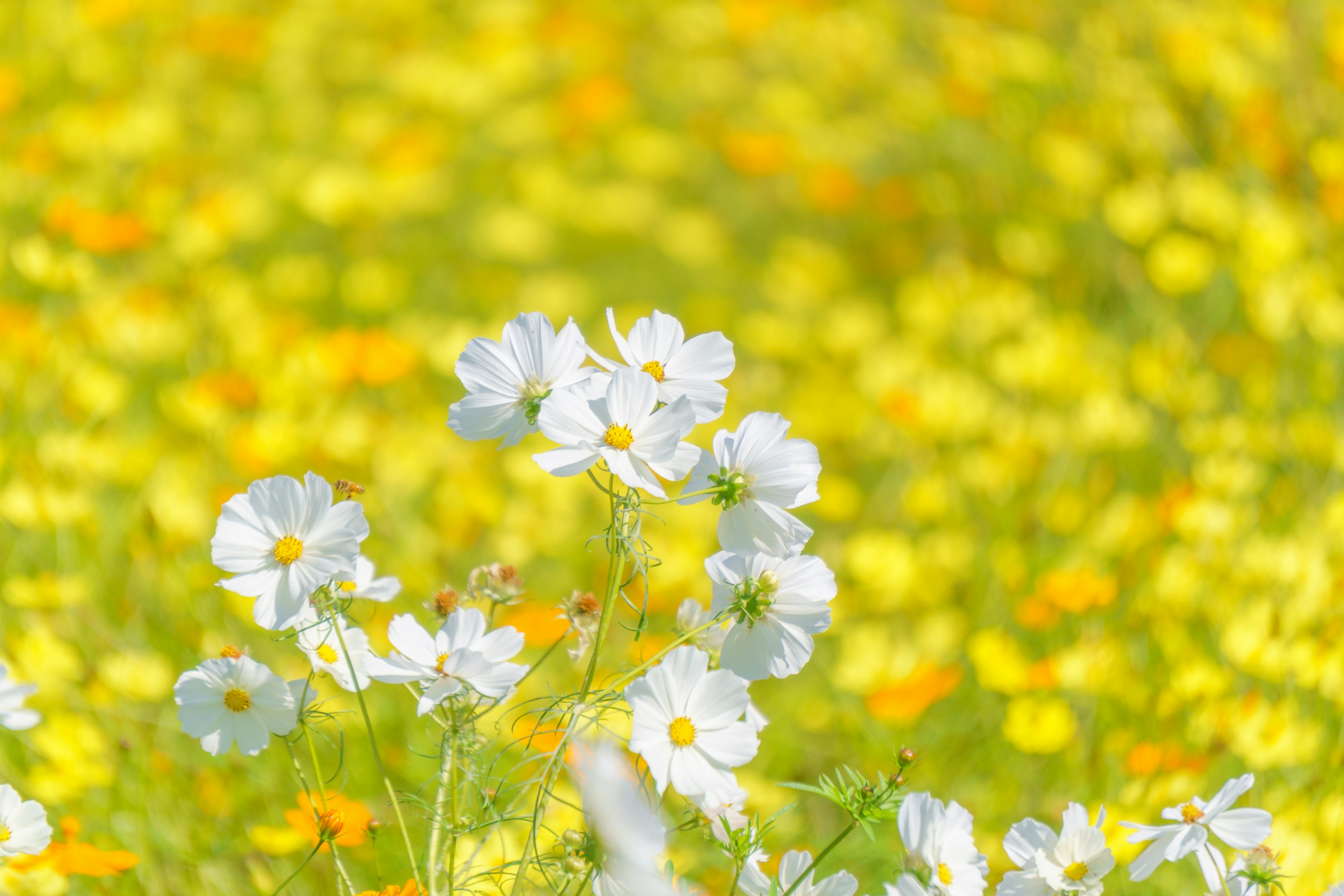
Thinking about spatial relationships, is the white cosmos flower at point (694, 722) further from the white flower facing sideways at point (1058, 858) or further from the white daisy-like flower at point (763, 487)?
the white flower facing sideways at point (1058, 858)

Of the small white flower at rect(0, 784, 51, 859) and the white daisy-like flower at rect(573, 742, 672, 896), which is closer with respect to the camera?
the white daisy-like flower at rect(573, 742, 672, 896)

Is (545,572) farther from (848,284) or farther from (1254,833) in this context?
(848,284)

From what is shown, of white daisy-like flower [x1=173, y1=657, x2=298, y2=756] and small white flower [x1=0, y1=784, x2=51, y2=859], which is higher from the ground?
white daisy-like flower [x1=173, y1=657, x2=298, y2=756]

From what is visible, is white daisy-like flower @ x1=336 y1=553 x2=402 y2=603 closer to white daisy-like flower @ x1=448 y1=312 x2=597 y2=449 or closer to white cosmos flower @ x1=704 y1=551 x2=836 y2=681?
white daisy-like flower @ x1=448 y1=312 x2=597 y2=449

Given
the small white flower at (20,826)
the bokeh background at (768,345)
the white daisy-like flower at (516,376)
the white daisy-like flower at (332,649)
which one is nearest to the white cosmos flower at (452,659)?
the white daisy-like flower at (332,649)

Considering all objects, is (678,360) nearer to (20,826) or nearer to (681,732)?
(681,732)

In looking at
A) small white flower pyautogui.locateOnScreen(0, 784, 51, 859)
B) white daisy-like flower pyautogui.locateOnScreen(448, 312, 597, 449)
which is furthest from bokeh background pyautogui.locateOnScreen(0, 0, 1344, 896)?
white daisy-like flower pyautogui.locateOnScreen(448, 312, 597, 449)
